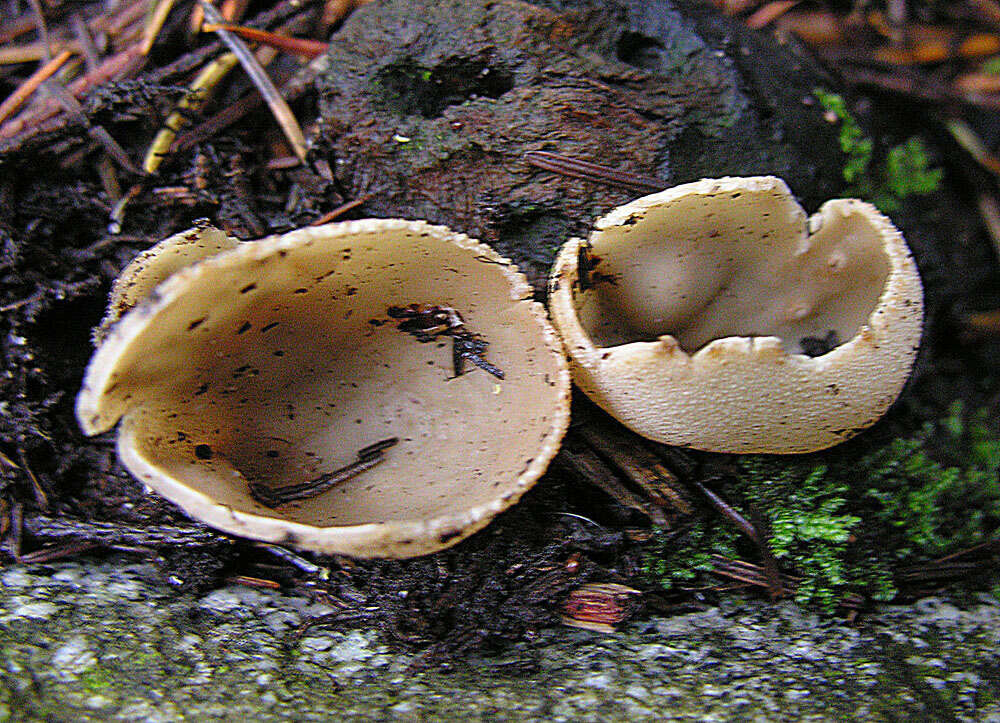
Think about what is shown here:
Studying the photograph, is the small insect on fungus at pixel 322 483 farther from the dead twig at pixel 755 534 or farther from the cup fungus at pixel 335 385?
the dead twig at pixel 755 534

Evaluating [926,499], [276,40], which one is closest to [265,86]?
[276,40]

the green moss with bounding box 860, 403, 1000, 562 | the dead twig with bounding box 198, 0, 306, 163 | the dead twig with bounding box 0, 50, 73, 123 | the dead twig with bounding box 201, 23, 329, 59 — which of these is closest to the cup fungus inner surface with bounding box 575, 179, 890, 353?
the green moss with bounding box 860, 403, 1000, 562

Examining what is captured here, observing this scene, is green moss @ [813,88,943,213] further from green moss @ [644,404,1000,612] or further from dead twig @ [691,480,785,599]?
dead twig @ [691,480,785,599]

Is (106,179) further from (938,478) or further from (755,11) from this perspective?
(938,478)

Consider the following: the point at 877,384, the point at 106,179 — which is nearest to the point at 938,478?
the point at 877,384

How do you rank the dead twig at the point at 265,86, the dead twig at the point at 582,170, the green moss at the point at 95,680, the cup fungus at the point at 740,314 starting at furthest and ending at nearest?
the dead twig at the point at 265,86, the dead twig at the point at 582,170, the cup fungus at the point at 740,314, the green moss at the point at 95,680

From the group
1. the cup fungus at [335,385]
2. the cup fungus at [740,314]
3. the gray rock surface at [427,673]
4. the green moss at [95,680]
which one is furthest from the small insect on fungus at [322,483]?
the cup fungus at [740,314]
